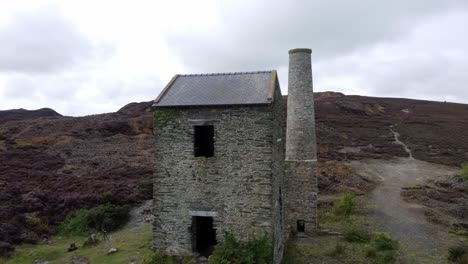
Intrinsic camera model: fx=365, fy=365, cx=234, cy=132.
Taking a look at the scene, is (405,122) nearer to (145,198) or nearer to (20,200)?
(145,198)

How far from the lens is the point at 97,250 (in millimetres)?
17000

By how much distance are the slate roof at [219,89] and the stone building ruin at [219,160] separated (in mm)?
34

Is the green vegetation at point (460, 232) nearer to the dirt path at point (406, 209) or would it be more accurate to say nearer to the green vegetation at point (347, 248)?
the dirt path at point (406, 209)

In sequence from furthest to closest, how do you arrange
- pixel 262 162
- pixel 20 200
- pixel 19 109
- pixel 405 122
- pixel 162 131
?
pixel 19 109
pixel 405 122
pixel 20 200
pixel 162 131
pixel 262 162

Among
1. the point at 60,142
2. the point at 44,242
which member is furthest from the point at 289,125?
the point at 60,142

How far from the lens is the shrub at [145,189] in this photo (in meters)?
26.2

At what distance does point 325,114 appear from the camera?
65.1m

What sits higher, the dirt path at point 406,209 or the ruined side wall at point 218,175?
the ruined side wall at point 218,175

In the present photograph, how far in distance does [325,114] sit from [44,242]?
53.7 m

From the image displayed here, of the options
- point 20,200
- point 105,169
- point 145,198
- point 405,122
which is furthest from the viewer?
point 405,122

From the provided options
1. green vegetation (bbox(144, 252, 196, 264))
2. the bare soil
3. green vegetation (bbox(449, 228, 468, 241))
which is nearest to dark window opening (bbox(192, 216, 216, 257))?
green vegetation (bbox(144, 252, 196, 264))

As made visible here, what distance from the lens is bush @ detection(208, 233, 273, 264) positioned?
37.2ft

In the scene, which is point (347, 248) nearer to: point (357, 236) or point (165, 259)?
point (357, 236)

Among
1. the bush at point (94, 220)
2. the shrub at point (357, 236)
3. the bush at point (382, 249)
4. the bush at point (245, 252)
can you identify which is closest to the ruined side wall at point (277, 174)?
the bush at point (245, 252)
